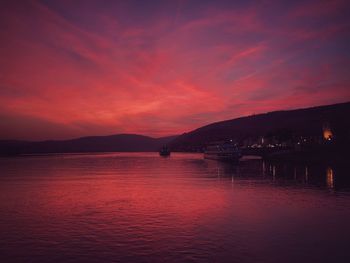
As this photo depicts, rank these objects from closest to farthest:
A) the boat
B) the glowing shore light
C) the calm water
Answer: the calm water < the glowing shore light < the boat

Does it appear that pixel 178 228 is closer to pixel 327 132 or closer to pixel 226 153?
pixel 226 153

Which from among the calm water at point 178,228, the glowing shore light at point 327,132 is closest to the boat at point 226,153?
the glowing shore light at point 327,132

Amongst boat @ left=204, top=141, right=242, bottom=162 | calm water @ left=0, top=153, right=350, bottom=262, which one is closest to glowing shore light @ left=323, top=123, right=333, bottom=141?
boat @ left=204, top=141, right=242, bottom=162

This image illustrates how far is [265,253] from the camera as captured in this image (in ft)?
57.8

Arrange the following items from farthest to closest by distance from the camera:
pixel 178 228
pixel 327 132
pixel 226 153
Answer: pixel 226 153, pixel 327 132, pixel 178 228

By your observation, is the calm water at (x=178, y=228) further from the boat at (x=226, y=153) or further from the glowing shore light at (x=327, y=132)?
the glowing shore light at (x=327, y=132)

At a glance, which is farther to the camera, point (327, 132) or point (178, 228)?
point (327, 132)

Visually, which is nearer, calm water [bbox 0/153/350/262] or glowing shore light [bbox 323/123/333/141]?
calm water [bbox 0/153/350/262]

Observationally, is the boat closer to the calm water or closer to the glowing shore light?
the glowing shore light

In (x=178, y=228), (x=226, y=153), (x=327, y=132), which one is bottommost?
(x=178, y=228)

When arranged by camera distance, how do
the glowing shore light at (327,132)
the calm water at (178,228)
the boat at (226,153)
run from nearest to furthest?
1. the calm water at (178,228)
2. the glowing shore light at (327,132)
3. the boat at (226,153)

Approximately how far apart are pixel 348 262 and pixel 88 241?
13.5 m

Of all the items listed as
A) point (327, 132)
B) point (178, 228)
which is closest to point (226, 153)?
point (327, 132)

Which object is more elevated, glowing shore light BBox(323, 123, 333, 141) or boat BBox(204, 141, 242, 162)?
glowing shore light BBox(323, 123, 333, 141)
